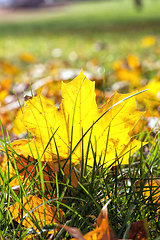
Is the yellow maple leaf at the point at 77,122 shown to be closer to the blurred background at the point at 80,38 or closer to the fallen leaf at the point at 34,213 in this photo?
the fallen leaf at the point at 34,213

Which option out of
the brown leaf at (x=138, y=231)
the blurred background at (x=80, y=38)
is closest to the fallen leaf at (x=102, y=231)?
the brown leaf at (x=138, y=231)

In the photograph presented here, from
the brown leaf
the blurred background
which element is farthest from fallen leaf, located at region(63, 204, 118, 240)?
the blurred background

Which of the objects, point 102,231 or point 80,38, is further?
point 80,38

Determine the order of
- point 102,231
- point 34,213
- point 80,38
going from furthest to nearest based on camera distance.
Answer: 1. point 80,38
2. point 34,213
3. point 102,231

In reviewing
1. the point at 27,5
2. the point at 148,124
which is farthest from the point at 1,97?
the point at 27,5

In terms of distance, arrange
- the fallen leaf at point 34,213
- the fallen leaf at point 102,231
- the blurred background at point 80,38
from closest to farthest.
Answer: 1. the fallen leaf at point 102,231
2. the fallen leaf at point 34,213
3. the blurred background at point 80,38

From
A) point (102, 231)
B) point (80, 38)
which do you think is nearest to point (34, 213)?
point (102, 231)

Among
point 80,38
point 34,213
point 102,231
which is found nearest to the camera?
point 102,231

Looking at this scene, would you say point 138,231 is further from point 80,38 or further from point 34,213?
point 80,38

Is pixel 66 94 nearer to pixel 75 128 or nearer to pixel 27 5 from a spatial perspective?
pixel 75 128
